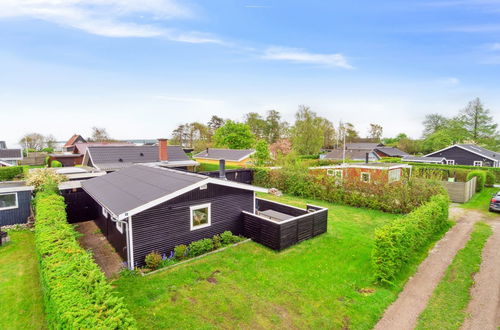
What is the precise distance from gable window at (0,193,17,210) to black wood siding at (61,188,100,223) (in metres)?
2.02

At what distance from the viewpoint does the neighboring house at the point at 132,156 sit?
945 inches

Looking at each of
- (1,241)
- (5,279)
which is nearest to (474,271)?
(5,279)

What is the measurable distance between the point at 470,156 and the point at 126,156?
4334 cm

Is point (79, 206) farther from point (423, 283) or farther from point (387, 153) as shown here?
point (387, 153)

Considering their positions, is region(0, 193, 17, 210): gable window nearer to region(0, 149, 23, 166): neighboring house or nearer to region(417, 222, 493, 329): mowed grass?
region(417, 222, 493, 329): mowed grass

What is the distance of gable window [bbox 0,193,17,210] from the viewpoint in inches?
490

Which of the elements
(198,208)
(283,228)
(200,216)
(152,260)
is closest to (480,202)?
(283,228)

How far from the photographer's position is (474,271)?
885cm

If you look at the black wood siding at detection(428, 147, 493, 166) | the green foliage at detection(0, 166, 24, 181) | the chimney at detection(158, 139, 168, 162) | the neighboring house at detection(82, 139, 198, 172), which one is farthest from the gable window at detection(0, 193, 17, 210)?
the black wood siding at detection(428, 147, 493, 166)

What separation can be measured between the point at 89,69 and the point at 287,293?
75.7 feet

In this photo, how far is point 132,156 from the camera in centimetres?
2608

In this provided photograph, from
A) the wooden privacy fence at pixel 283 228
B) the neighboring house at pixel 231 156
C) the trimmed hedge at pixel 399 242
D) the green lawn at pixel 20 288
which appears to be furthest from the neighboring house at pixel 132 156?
the trimmed hedge at pixel 399 242

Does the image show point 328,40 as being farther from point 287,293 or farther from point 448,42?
point 287,293

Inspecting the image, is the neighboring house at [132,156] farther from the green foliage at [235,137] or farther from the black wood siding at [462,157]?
the black wood siding at [462,157]
